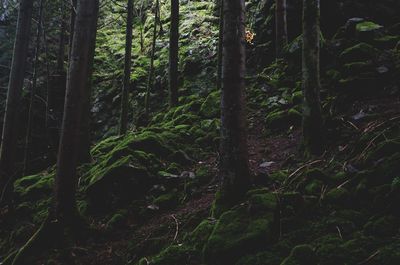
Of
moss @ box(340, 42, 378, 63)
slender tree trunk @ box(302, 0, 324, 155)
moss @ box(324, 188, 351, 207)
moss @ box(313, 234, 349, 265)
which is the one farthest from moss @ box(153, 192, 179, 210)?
moss @ box(340, 42, 378, 63)

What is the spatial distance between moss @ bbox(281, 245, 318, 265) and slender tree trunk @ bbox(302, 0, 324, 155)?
313 centimetres

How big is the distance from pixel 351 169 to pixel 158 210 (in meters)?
3.94

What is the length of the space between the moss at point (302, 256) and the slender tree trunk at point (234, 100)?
1.64 metres

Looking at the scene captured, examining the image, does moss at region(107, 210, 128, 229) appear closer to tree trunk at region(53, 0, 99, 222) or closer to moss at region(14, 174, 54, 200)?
tree trunk at region(53, 0, 99, 222)

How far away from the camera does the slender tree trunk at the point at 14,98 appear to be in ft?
33.7

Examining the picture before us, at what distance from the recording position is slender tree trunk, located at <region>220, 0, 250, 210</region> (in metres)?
5.66

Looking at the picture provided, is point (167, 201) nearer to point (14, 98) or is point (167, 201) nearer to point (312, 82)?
point (312, 82)

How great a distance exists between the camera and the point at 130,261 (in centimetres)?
596

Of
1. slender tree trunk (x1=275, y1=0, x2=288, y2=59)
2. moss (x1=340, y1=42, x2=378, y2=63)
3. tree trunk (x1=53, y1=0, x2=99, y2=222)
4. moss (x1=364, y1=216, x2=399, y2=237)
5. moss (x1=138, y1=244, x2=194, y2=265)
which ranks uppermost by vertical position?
slender tree trunk (x1=275, y1=0, x2=288, y2=59)

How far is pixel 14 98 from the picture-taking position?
1052cm

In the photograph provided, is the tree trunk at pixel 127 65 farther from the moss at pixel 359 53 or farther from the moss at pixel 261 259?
the moss at pixel 261 259

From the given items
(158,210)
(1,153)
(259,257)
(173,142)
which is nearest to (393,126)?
(259,257)

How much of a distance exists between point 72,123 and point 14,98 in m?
4.53

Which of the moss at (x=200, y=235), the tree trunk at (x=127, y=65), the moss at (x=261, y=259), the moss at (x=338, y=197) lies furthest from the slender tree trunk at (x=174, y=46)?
the moss at (x=261, y=259)
